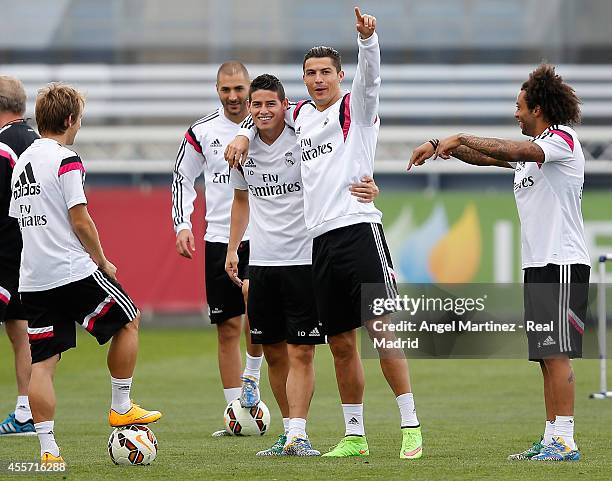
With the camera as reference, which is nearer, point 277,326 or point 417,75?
point 277,326

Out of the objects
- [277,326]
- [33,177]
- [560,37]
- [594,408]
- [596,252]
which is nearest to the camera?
[33,177]

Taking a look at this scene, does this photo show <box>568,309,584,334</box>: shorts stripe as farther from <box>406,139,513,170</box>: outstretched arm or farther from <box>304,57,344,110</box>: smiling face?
<box>304,57,344,110</box>: smiling face

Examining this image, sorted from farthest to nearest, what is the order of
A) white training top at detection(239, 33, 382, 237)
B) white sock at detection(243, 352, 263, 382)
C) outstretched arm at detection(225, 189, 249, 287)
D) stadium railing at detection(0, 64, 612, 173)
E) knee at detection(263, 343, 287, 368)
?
1. stadium railing at detection(0, 64, 612, 173)
2. white sock at detection(243, 352, 263, 382)
3. outstretched arm at detection(225, 189, 249, 287)
4. knee at detection(263, 343, 287, 368)
5. white training top at detection(239, 33, 382, 237)

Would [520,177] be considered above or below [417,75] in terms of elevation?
below

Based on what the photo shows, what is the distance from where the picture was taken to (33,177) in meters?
7.02

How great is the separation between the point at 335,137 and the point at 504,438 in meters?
2.58

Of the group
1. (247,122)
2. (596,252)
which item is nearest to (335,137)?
(247,122)

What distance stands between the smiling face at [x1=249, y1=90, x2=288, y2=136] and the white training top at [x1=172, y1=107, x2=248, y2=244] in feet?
5.86

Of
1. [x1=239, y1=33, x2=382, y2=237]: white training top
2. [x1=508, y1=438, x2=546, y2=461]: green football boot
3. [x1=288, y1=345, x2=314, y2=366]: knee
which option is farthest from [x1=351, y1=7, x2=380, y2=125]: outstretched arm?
[x1=508, y1=438, x2=546, y2=461]: green football boot

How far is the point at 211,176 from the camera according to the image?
9688 millimetres

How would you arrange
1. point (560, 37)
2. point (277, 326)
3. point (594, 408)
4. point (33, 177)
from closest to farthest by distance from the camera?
point (33, 177) → point (277, 326) → point (594, 408) → point (560, 37)

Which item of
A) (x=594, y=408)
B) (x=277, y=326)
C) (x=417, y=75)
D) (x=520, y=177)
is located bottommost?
(x=594, y=408)

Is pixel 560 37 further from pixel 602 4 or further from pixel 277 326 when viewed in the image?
pixel 277 326

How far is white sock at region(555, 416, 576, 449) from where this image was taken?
7215 millimetres
